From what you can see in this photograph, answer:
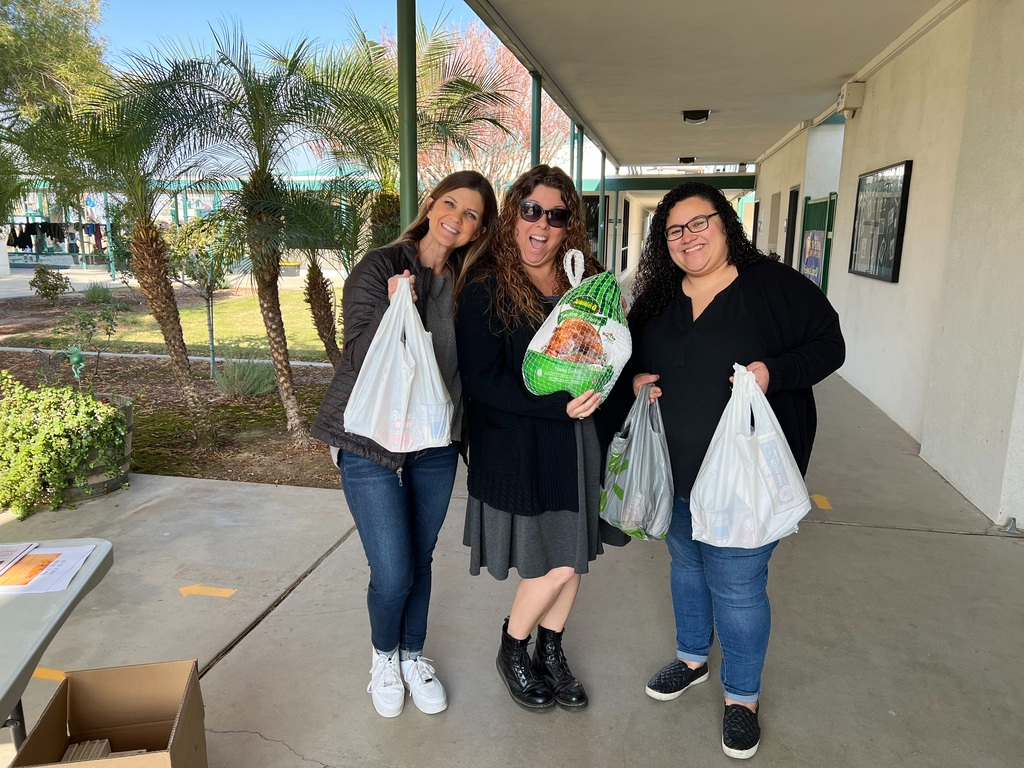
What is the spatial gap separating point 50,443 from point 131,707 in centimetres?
248

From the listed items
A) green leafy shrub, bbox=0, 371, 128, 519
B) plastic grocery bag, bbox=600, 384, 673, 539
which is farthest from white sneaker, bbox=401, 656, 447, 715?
green leafy shrub, bbox=0, 371, 128, 519

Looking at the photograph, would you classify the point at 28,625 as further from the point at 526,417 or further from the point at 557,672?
the point at 557,672

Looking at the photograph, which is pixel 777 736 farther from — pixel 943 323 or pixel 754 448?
pixel 943 323

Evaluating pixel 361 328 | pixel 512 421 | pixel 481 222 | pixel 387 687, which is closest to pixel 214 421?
pixel 387 687

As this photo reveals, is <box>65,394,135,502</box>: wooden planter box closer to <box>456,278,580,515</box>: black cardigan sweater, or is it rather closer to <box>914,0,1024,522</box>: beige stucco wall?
<box>456,278,580,515</box>: black cardigan sweater

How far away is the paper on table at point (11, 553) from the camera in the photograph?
61.9 inches

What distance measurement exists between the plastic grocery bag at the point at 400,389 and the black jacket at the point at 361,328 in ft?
0.20

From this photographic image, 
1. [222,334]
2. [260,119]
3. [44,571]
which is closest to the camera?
[44,571]

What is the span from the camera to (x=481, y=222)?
2.09 metres

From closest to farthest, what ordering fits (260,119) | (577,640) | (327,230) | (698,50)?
1. (577,640)
2. (260,119)
3. (327,230)
4. (698,50)

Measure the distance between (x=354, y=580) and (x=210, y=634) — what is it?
2.01 ft

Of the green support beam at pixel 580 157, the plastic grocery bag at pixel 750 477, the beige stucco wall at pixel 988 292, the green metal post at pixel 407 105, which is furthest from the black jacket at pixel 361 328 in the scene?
the green support beam at pixel 580 157

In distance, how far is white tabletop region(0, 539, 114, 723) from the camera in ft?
3.93

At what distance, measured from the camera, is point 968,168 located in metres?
4.04
